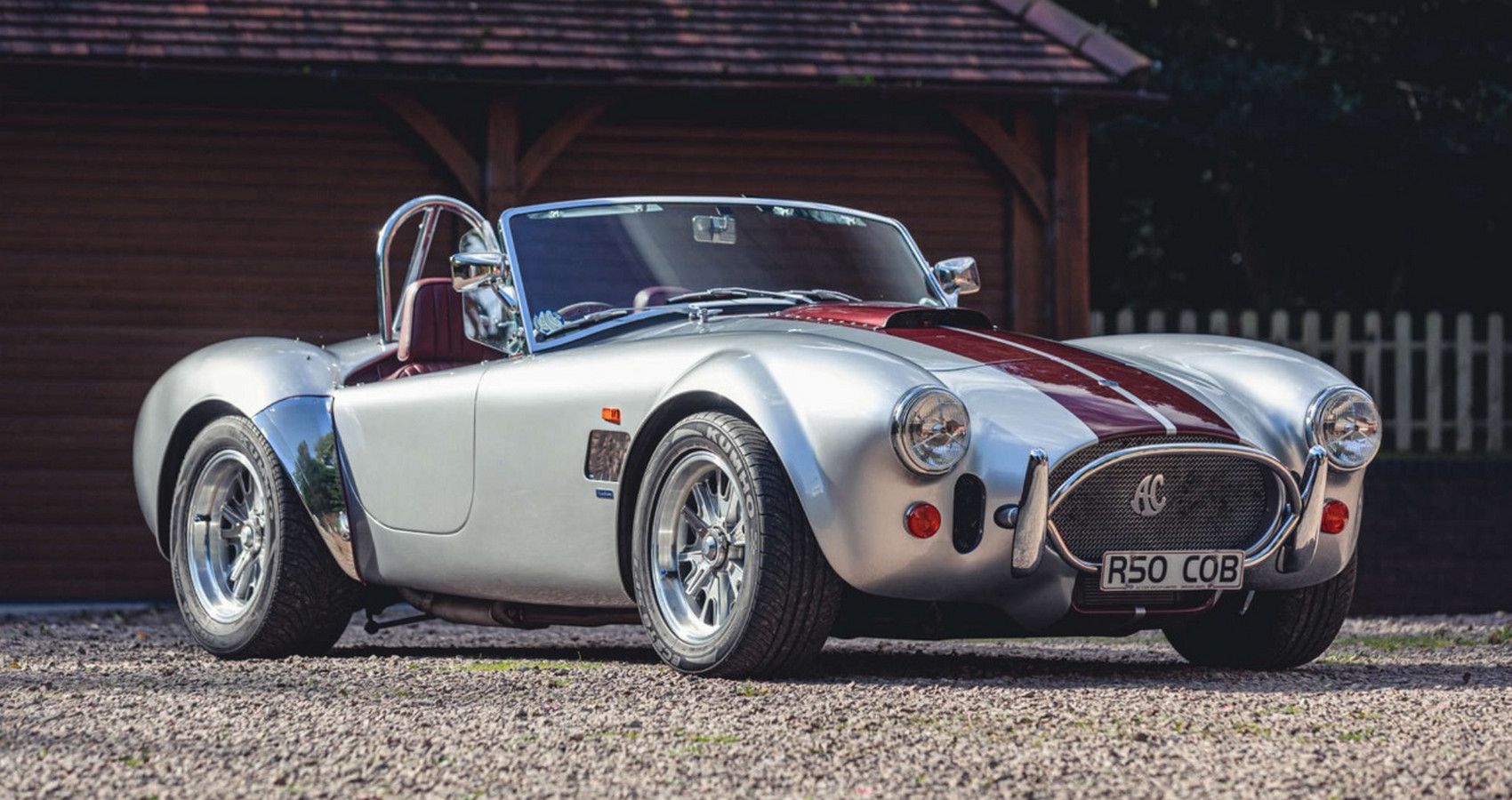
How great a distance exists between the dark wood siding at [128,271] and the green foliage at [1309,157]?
31.0 feet

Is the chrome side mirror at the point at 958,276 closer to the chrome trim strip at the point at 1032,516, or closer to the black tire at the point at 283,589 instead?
the chrome trim strip at the point at 1032,516

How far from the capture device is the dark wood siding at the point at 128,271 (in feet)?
40.7

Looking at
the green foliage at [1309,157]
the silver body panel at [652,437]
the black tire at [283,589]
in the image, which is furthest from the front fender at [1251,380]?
the green foliage at [1309,157]

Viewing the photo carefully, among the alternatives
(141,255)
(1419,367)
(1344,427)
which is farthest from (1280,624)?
(1419,367)

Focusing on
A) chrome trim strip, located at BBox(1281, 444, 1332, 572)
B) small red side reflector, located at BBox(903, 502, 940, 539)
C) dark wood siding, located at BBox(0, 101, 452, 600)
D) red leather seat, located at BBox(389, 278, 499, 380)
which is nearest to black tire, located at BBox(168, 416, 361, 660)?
red leather seat, located at BBox(389, 278, 499, 380)

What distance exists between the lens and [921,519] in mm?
5227

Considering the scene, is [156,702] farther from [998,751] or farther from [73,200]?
→ [73,200]

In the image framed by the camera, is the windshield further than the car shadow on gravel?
Yes

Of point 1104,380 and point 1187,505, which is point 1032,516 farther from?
point 1104,380

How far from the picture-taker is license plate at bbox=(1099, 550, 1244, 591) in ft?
17.7

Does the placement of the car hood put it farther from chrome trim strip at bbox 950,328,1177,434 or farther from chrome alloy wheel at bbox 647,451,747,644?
chrome alloy wheel at bbox 647,451,747,644

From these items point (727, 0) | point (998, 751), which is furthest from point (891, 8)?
point (998, 751)

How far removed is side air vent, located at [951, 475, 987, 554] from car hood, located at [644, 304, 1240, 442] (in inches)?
7.9

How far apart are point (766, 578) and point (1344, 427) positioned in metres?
1.70
